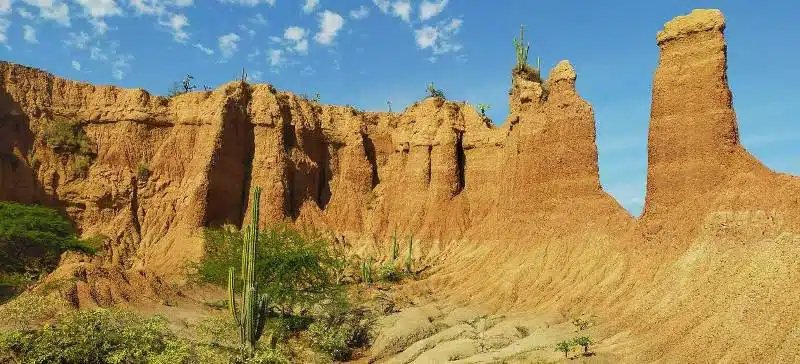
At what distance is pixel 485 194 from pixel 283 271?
75.1ft

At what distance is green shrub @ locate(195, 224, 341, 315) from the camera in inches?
1407

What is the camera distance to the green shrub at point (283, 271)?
117 ft

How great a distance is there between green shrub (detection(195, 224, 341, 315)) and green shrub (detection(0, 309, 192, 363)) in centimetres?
1215

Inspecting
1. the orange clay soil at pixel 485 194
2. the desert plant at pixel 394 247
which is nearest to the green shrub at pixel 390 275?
the orange clay soil at pixel 485 194

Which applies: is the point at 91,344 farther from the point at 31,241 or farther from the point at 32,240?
the point at 31,241

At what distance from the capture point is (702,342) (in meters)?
22.3

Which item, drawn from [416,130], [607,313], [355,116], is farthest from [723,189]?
[355,116]

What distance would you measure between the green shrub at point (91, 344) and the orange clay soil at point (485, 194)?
11.4m

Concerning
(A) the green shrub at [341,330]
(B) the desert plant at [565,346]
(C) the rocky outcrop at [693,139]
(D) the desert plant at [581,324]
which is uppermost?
(C) the rocky outcrop at [693,139]

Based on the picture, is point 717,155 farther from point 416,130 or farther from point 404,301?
point 416,130

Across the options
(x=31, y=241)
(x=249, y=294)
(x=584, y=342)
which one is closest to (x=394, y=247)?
(x=31, y=241)

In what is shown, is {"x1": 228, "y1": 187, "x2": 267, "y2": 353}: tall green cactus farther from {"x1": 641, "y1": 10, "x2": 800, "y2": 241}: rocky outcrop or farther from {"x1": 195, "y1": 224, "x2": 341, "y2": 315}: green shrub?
{"x1": 641, "y1": 10, "x2": 800, "y2": 241}: rocky outcrop

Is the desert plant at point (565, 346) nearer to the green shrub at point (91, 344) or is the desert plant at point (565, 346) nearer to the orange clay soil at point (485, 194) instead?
the orange clay soil at point (485, 194)

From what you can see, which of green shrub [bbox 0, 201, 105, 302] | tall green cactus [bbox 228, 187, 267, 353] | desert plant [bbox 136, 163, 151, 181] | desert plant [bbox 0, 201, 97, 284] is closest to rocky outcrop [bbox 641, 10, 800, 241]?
tall green cactus [bbox 228, 187, 267, 353]
